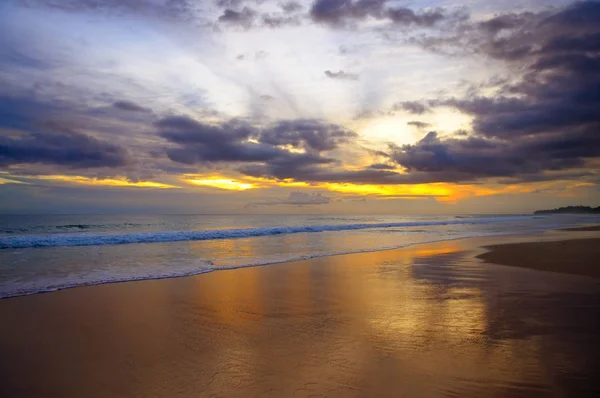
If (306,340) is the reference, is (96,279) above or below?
above

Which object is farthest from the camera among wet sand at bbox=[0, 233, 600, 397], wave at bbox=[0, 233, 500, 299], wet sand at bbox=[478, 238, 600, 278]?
wet sand at bbox=[478, 238, 600, 278]

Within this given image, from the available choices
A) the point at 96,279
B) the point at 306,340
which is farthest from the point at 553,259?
the point at 96,279

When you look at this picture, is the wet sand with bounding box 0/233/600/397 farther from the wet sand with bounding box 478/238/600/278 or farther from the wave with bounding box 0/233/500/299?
the wet sand with bounding box 478/238/600/278

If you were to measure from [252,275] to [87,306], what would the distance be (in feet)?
17.5

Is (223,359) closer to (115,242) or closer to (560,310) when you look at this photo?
(560,310)

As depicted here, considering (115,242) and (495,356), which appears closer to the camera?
(495,356)

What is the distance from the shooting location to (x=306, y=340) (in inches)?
253

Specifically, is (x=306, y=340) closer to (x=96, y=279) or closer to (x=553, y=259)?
(x=96, y=279)

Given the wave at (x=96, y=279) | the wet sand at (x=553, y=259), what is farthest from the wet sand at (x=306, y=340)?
the wet sand at (x=553, y=259)

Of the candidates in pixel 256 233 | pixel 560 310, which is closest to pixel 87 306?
pixel 560 310

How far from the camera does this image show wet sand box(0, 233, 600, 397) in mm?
4758

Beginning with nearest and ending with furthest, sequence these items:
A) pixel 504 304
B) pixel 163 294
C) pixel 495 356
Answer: pixel 495 356
pixel 504 304
pixel 163 294

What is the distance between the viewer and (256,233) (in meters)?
39.1

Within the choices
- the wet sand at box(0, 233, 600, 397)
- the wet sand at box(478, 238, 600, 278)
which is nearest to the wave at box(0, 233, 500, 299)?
the wet sand at box(0, 233, 600, 397)
